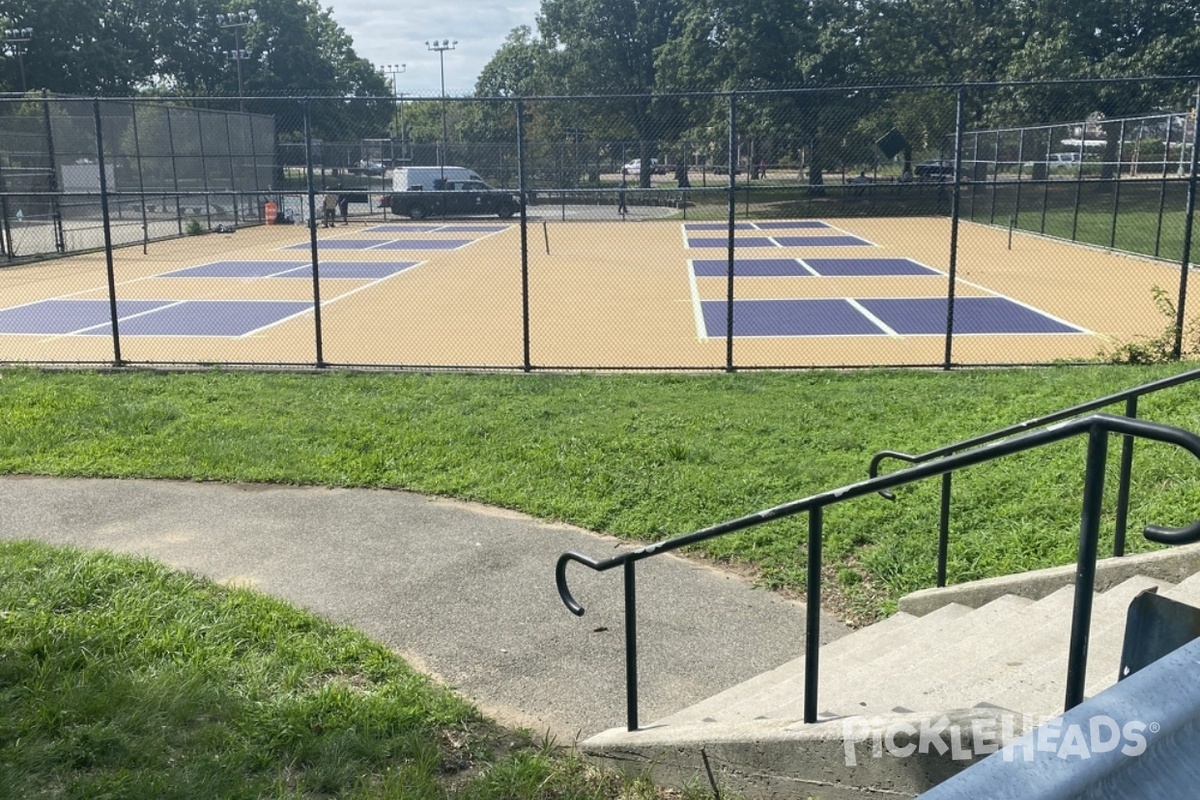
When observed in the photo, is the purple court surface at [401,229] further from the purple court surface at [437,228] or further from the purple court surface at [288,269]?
the purple court surface at [288,269]

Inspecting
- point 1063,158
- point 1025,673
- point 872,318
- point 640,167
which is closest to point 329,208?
point 640,167

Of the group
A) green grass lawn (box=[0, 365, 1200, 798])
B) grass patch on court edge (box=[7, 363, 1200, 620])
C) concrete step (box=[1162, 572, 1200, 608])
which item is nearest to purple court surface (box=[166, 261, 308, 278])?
grass patch on court edge (box=[7, 363, 1200, 620])

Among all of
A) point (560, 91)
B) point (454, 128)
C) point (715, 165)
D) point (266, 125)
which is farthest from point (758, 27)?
point (715, 165)

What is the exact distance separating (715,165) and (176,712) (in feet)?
64.7

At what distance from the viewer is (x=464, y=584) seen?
20.1 feet

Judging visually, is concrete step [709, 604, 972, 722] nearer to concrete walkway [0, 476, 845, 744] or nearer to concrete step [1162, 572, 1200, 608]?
concrete walkway [0, 476, 845, 744]

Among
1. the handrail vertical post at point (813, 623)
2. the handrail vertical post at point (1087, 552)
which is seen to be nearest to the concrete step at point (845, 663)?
→ the handrail vertical post at point (813, 623)

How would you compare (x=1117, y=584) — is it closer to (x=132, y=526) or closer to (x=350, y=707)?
(x=350, y=707)

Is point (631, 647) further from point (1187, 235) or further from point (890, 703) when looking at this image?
point (1187, 235)

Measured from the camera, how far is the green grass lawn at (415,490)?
3977 mm

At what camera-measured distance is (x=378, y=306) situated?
→ 754 inches

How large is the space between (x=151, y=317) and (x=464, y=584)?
1340 cm

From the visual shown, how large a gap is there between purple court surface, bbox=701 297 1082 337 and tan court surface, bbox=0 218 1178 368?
1.16ft

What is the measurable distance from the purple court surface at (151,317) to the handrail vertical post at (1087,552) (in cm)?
1506
